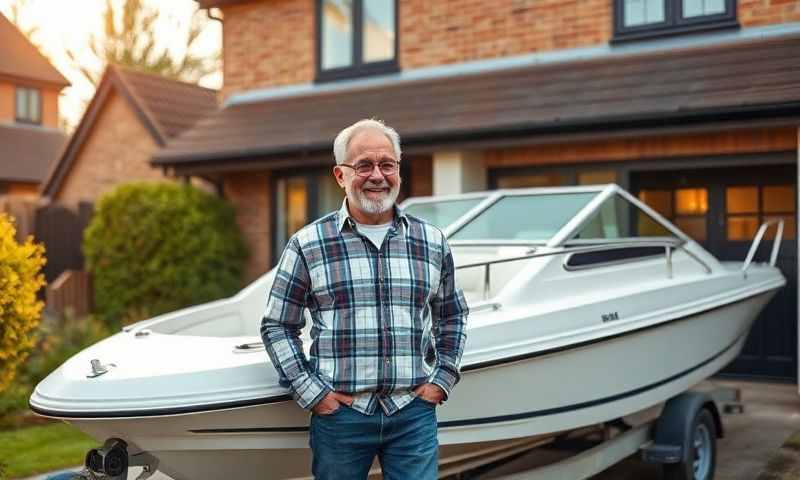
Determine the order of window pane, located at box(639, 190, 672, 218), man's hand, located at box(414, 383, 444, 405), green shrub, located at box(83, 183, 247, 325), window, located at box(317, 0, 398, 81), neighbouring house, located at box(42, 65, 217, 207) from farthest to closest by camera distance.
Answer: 1. neighbouring house, located at box(42, 65, 217, 207)
2. green shrub, located at box(83, 183, 247, 325)
3. window, located at box(317, 0, 398, 81)
4. window pane, located at box(639, 190, 672, 218)
5. man's hand, located at box(414, 383, 444, 405)

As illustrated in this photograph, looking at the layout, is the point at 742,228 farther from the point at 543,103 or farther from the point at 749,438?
the point at 749,438

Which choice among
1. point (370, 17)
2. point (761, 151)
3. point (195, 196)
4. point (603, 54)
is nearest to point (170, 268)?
point (195, 196)

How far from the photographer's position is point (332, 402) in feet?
10.4

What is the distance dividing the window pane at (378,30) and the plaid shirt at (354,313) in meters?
8.01

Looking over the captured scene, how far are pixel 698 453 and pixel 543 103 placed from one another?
177 inches

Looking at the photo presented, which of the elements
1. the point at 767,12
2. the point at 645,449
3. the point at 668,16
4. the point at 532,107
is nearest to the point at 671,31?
the point at 668,16

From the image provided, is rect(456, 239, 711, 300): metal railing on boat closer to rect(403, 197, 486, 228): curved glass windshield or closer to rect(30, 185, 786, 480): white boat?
rect(30, 185, 786, 480): white boat

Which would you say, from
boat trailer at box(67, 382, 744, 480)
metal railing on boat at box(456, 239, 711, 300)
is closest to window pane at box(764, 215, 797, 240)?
metal railing on boat at box(456, 239, 711, 300)

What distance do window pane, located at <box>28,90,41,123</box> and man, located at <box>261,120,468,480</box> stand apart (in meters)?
4.91

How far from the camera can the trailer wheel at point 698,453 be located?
501 cm

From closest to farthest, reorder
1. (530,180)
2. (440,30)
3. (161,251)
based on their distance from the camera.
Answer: (530,180) < (440,30) < (161,251)

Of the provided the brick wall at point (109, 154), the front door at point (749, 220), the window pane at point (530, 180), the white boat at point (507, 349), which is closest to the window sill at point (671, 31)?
the front door at point (749, 220)

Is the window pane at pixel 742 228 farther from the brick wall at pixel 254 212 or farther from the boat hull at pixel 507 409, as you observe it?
the brick wall at pixel 254 212

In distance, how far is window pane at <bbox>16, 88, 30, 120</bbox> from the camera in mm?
7138
